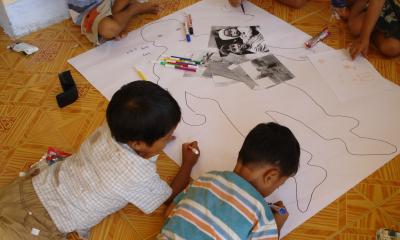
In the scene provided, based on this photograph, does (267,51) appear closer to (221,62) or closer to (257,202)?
(221,62)

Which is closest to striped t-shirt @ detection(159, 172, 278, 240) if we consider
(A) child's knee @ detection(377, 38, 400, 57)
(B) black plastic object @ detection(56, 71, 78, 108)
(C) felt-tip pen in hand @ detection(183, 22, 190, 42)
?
(B) black plastic object @ detection(56, 71, 78, 108)

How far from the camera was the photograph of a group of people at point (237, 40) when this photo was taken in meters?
1.39

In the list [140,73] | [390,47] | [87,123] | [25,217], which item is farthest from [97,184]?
[390,47]

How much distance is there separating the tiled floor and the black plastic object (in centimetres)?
2

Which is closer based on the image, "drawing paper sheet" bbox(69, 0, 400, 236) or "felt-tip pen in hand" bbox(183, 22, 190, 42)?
"drawing paper sheet" bbox(69, 0, 400, 236)

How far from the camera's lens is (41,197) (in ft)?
2.99

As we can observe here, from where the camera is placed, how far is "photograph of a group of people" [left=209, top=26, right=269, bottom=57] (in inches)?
54.6

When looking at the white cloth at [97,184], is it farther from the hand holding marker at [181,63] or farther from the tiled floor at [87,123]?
the hand holding marker at [181,63]

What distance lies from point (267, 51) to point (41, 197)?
86 cm

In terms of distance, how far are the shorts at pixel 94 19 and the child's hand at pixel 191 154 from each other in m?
0.63

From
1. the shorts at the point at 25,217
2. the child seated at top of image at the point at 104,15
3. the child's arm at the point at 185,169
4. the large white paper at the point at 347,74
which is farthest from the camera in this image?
the child seated at top of image at the point at 104,15

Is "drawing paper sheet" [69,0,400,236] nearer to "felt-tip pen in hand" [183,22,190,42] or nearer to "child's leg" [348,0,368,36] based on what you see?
"felt-tip pen in hand" [183,22,190,42]

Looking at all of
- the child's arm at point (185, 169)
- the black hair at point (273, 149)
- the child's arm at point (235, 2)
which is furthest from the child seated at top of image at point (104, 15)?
the black hair at point (273, 149)

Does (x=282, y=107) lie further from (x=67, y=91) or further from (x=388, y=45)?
(x=67, y=91)
